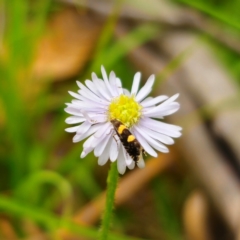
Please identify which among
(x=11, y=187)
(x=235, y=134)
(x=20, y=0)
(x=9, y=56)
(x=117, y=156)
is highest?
(x=20, y=0)

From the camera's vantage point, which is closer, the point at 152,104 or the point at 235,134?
the point at 152,104

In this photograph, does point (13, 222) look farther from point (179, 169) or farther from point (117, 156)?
point (117, 156)

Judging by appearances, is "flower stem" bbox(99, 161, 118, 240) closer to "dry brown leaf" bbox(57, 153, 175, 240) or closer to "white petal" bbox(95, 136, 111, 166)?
"white petal" bbox(95, 136, 111, 166)

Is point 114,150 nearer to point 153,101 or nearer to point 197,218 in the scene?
point 153,101

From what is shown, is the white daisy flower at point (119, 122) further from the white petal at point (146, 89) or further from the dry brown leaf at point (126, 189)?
the dry brown leaf at point (126, 189)

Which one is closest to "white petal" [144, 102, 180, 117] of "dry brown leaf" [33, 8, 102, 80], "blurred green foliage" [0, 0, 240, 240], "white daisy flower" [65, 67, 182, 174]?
"white daisy flower" [65, 67, 182, 174]

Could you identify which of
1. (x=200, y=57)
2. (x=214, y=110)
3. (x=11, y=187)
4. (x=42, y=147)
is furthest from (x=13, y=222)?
(x=200, y=57)

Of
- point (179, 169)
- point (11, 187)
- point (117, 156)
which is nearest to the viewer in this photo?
point (117, 156)
